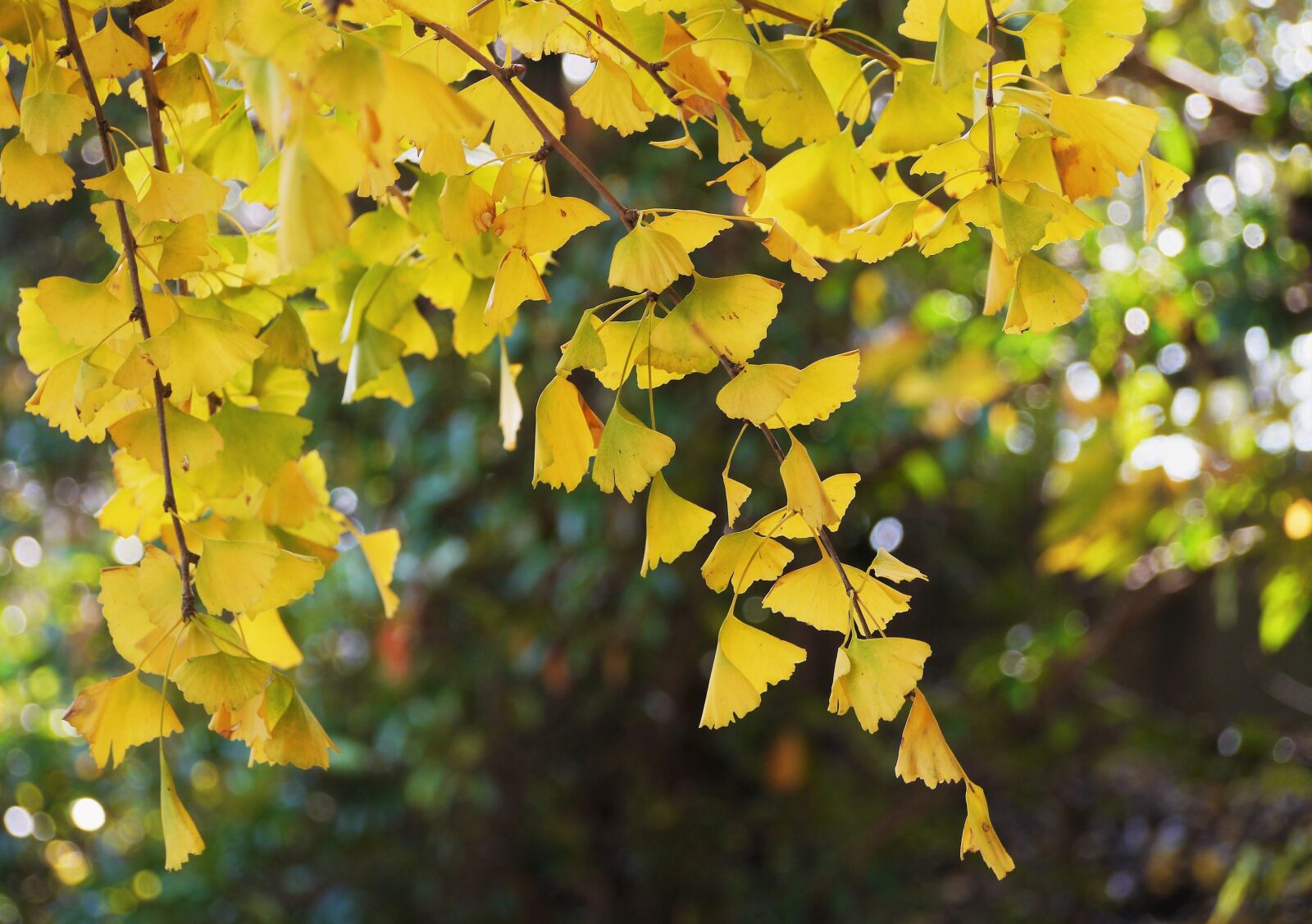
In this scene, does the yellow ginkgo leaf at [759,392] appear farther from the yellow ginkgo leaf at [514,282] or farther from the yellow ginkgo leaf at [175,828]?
the yellow ginkgo leaf at [175,828]

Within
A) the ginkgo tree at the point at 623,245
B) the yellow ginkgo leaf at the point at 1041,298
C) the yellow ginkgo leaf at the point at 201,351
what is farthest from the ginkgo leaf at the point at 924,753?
the yellow ginkgo leaf at the point at 201,351

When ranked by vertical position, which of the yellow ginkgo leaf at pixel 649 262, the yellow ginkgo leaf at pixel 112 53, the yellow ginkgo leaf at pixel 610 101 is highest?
the yellow ginkgo leaf at pixel 112 53

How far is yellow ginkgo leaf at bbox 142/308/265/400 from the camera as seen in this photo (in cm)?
31

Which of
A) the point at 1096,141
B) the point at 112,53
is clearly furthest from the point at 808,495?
the point at 112,53

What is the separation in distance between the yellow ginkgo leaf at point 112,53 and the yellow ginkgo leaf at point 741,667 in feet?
0.77

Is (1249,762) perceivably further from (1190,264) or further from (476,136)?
(476,136)

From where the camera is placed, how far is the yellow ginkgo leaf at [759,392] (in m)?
0.27

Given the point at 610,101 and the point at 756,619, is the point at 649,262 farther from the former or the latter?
the point at 756,619

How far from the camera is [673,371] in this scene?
29 centimetres

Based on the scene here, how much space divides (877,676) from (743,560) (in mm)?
45

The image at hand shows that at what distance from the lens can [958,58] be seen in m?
0.28

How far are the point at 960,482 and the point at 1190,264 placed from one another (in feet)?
2.60

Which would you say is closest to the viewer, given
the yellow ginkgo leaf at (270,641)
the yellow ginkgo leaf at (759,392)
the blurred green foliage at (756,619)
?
the yellow ginkgo leaf at (759,392)

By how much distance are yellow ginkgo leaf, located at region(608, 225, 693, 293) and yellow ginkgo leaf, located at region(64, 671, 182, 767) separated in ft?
0.58
